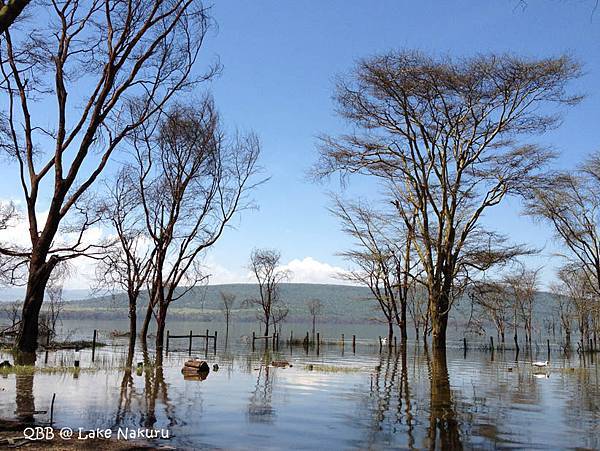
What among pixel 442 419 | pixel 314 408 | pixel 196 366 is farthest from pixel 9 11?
pixel 196 366

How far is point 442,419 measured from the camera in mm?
11008

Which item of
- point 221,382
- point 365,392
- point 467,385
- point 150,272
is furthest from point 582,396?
point 150,272

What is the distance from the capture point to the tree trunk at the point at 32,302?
15.6 meters

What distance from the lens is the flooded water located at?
30.2 ft

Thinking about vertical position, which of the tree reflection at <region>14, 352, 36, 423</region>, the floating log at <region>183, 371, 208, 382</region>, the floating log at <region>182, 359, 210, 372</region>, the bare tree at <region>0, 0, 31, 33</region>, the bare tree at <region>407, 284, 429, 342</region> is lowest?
the floating log at <region>183, 371, 208, 382</region>

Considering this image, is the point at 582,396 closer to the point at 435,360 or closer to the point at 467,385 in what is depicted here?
the point at 467,385

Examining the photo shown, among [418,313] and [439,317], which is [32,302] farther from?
[418,313]

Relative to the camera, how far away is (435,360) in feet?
86.8

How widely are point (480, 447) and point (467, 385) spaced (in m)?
9.31

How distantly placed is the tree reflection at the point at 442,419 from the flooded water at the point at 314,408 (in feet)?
0.07

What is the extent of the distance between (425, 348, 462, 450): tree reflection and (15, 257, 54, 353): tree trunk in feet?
35.0

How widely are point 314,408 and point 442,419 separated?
2737 millimetres

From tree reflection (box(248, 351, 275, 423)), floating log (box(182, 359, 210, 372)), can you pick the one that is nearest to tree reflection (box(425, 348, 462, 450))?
tree reflection (box(248, 351, 275, 423))

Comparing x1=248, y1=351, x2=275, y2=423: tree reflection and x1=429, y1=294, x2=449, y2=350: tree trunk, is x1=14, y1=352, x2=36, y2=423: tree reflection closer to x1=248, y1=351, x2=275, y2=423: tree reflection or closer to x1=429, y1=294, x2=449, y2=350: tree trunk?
x1=248, y1=351, x2=275, y2=423: tree reflection
